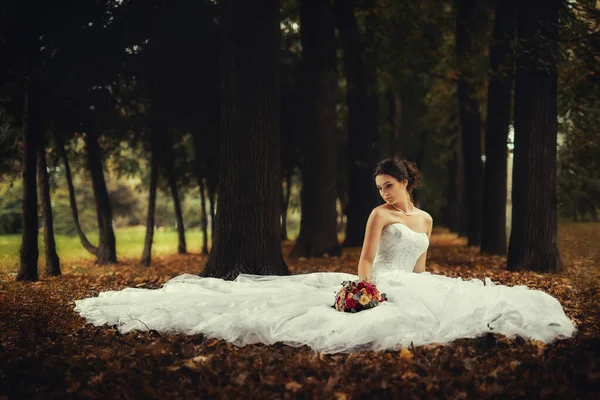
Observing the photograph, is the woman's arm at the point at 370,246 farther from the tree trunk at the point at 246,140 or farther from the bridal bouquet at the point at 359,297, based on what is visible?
the tree trunk at the point at 246,140

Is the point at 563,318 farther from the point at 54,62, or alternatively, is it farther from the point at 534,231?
the point at 54,62

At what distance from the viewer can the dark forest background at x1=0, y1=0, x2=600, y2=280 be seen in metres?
9.79

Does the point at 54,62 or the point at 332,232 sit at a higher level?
the point at 54,62

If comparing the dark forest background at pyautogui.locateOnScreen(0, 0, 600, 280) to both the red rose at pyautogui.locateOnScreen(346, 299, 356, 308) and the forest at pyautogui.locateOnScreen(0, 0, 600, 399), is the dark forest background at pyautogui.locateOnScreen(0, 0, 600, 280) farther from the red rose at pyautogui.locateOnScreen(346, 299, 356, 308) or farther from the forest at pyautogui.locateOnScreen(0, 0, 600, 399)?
the red rose at pyautogui.locateOnScreen(346, 299, 356, 308)

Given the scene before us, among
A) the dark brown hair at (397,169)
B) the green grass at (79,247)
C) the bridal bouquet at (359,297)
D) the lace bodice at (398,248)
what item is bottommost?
the green grass at (79,247)

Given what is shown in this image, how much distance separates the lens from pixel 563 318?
6.01 meters

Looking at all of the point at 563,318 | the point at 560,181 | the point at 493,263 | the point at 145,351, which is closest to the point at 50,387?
the point at 145,351

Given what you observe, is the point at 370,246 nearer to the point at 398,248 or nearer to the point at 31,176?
the point at 398,248

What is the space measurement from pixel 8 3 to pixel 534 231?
417 inches

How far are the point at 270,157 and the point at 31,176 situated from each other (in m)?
4.74

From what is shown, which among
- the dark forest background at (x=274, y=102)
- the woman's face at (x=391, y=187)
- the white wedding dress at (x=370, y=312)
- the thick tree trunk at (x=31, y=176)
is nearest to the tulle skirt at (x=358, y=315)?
the white wedding dress at (x=370, y=312)

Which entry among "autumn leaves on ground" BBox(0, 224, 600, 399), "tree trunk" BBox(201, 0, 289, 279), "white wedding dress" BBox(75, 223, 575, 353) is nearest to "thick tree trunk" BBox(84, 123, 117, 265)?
"tree trunk" BBox(201, 0, 289, 279)

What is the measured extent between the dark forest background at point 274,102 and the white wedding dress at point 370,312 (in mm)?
2701

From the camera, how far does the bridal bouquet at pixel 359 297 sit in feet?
19.5
